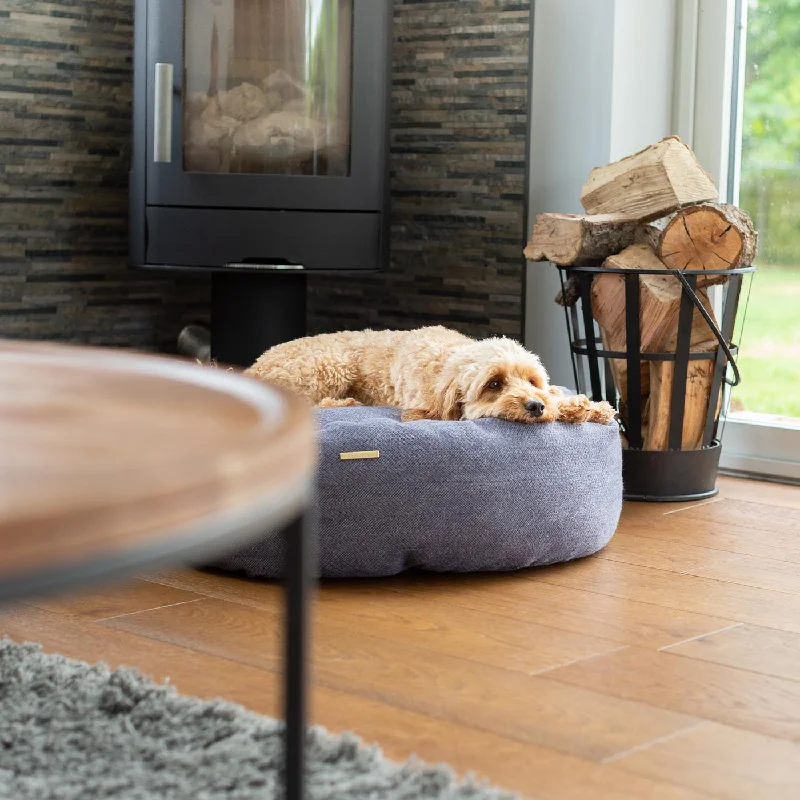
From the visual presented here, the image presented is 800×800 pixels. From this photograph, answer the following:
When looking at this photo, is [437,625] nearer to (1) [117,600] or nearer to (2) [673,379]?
(1) [117,600]

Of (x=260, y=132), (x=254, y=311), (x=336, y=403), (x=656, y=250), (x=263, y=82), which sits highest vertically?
(x=263, y=82)

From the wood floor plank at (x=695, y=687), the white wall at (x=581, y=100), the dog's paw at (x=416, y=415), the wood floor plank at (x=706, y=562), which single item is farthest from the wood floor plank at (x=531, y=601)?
the white wall at (x=581, y=100)

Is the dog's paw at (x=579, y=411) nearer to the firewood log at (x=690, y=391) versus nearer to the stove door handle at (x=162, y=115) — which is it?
the firewood log at (x=690, y=391)

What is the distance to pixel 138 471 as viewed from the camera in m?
0.61

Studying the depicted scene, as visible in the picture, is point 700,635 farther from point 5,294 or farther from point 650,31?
point 5,294

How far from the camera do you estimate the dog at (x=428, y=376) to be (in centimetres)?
242

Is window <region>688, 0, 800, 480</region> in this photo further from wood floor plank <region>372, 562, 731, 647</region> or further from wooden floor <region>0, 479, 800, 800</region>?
wood floor plank <region>372, 562, 731, 647</region>

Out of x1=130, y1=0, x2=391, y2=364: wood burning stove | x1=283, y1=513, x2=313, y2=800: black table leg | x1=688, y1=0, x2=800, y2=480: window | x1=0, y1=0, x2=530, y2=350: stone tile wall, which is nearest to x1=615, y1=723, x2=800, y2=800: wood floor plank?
x1=283, y1=513, x2=313, y2=800: black table leg

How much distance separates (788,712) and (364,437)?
35.1 inches

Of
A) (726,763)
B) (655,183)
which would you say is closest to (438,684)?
(726,763)

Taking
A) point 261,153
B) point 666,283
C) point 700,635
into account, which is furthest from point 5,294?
point 700,635

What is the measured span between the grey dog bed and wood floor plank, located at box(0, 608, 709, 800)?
41 centimetres

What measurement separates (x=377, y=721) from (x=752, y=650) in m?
0.66

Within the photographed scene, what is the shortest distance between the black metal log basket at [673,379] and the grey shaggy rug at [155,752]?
157 cm
